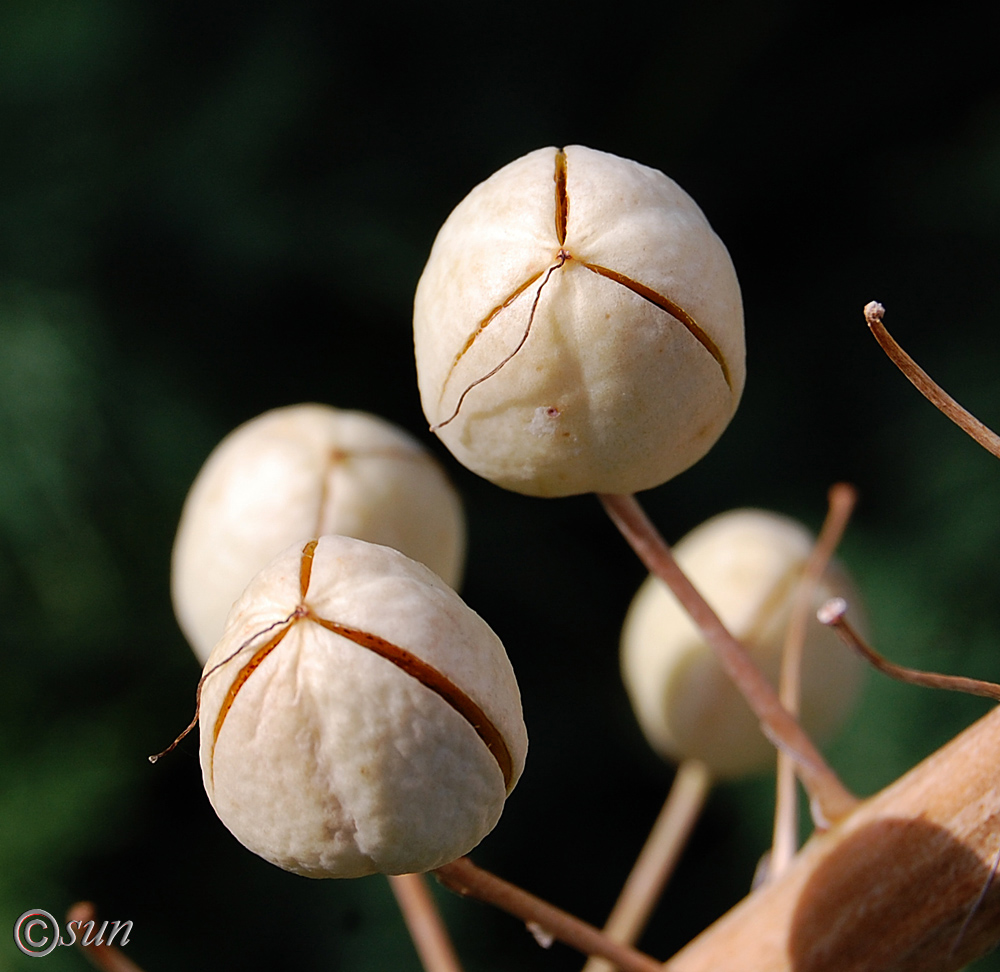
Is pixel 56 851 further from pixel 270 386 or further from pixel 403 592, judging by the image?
pixel 403 592

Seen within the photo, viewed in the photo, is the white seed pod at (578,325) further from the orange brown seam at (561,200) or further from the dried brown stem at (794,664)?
the dried brown stem at (794,664)

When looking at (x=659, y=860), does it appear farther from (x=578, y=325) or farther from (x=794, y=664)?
(x=578, y=325)

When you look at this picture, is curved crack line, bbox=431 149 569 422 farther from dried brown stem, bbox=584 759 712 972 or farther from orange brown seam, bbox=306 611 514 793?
dried brown stem, bbox=584 759 712 972

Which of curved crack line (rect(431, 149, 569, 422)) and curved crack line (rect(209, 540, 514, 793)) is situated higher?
curved crack line (rect(431, 149, 569, 422))

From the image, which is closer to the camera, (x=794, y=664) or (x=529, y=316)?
(x=529, y=316)

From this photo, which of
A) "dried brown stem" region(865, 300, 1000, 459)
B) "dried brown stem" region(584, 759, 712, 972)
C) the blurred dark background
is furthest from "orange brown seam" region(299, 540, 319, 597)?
the blurred dark background

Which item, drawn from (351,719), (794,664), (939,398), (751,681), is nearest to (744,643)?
(794,664)
